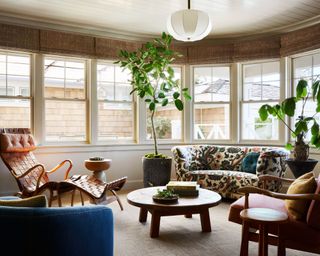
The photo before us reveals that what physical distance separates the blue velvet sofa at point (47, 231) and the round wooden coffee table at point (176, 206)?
1.34 m

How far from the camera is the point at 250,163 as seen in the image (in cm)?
463

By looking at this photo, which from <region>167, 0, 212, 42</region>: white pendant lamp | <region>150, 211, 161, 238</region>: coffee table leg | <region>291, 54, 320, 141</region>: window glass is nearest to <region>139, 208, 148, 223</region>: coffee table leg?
<region>150, 211, 161, 238</region>: coffee table leg

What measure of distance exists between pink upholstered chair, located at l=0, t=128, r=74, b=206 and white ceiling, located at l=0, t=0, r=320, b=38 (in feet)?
5.54

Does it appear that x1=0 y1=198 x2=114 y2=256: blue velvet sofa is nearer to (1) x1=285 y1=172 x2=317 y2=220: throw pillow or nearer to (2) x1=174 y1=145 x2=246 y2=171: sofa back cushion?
(1) x1=285 y1=172 x2=317 y2=220: throw pillow

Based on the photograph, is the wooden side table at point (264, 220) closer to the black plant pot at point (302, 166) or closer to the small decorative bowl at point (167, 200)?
the small decorative bowl at point (167, 200)

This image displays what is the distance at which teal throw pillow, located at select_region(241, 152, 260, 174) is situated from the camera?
4586 mm

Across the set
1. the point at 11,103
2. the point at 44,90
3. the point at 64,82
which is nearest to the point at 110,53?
the point at 64,82

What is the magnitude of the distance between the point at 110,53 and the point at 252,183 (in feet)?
10.2

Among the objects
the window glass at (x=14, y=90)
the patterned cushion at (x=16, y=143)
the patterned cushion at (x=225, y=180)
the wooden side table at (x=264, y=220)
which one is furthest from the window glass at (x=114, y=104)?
the wooden side table at (x=264, y=220)

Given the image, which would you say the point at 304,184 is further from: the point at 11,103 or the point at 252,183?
the point at 11,103

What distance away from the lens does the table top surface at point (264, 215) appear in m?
2.10

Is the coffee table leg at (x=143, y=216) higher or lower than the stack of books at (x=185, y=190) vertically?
lower

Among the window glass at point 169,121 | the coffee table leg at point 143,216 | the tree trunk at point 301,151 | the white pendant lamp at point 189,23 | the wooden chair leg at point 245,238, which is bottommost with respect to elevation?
the coffee table leg at point 143,216

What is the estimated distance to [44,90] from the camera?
16.1ft
